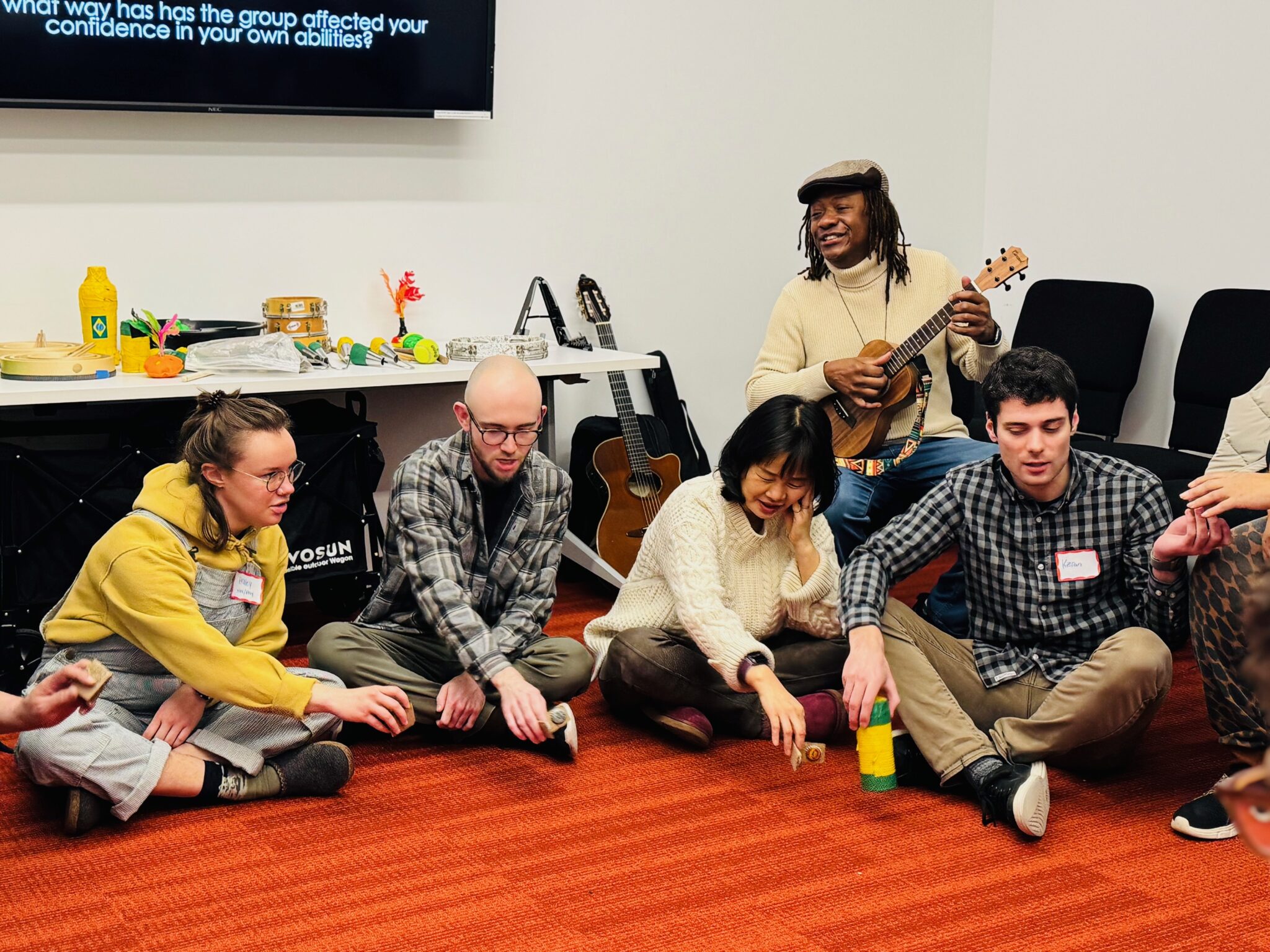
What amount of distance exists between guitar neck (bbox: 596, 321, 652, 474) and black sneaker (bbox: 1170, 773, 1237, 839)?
203 cm

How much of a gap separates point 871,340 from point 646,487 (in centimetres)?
87

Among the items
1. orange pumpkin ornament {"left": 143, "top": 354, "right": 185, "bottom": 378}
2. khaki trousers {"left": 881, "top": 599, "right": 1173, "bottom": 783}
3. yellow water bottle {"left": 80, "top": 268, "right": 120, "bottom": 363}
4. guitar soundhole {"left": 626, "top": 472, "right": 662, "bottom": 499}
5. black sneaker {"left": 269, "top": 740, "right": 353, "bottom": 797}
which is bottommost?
black sneaker {"left": 269, "top": 740, "right": 353, "bottom": 797}

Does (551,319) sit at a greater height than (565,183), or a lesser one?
lesser

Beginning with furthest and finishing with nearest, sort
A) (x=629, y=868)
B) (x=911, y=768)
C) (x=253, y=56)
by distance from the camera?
(x=253, y=56) < (x=911, y=768) < (x=629, y=868)

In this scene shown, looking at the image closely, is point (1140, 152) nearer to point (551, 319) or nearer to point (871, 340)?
point (871, 340)

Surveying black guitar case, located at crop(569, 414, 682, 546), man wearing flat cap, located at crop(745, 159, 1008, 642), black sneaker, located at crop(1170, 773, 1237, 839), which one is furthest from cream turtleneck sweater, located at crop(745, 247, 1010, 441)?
black sneaker, located at crop(1170, 773, 1237, 839)

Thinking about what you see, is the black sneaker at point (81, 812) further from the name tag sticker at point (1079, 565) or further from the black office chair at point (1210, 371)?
the black office chair at point (1210, 371)

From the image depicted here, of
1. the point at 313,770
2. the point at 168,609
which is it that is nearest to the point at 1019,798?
the point at 313,770

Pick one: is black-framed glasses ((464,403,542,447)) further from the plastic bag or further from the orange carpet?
the plastic bag

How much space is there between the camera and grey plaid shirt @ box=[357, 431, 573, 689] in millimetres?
2654

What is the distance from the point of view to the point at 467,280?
4.12 m

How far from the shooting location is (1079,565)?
2490 mm

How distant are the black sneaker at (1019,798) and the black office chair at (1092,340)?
1.96 m

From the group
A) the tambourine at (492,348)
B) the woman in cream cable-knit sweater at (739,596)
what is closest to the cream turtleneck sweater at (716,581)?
the woman in cream cable-knit sweater at (739,596)
